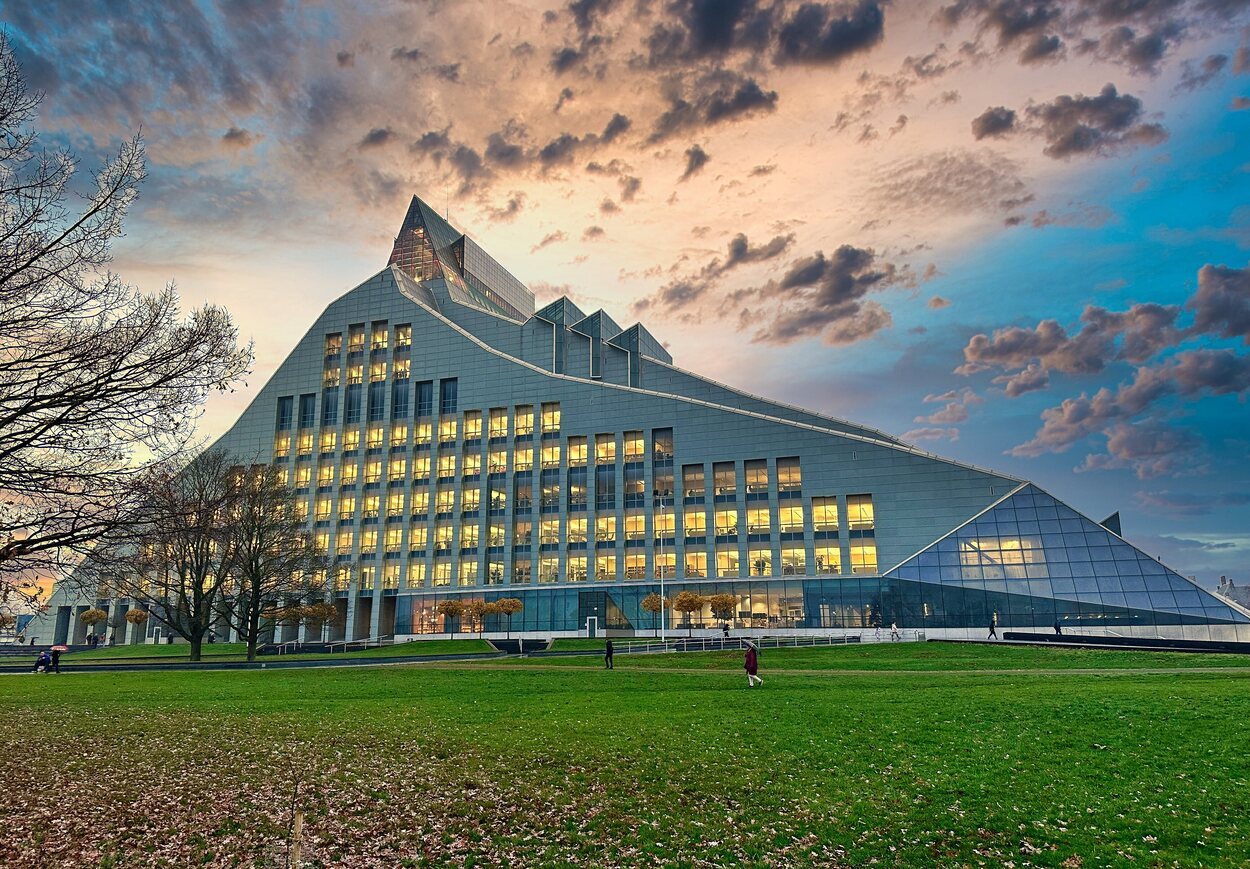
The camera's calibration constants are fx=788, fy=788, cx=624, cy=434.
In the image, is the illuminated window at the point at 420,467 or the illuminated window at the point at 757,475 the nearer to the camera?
the illuminated window at the point at 757,475

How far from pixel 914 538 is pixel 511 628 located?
163 ft

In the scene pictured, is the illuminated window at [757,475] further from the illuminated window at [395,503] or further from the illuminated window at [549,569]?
the illuminated window at [395,503]

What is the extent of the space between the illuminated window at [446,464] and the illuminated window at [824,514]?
49.0m

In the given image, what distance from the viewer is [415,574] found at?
107 m

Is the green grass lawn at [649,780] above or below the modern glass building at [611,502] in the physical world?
below

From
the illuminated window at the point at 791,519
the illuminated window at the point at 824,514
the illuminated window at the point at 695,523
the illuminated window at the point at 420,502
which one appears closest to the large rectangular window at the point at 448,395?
the illuminated window at the point at 420,502

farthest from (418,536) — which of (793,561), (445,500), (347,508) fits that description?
(793,561)

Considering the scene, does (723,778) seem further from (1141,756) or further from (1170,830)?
(1141,756)

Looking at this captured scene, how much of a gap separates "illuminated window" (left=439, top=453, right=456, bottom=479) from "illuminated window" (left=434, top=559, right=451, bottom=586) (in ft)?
38.6

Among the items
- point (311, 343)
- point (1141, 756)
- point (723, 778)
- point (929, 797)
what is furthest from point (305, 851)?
point (311, 343)

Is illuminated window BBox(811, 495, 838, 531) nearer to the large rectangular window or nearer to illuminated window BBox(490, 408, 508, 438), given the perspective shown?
illuminated window BBox(490, 408, 508, 438)

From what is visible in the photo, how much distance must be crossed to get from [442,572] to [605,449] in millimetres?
27565

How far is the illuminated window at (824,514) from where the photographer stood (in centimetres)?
9112

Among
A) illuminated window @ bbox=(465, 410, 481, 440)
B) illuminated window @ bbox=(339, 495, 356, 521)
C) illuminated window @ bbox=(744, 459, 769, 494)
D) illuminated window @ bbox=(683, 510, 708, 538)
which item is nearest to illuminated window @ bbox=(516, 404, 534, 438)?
illuminated window @ bbox=(465, 410, 481, 440)
